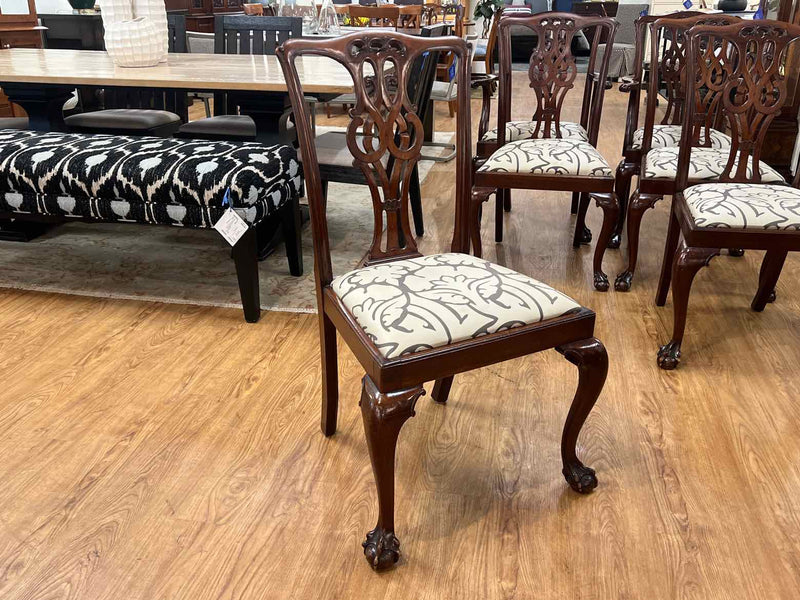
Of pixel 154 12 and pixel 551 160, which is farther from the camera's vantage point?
pixel 154 12

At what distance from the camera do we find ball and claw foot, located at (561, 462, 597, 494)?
4.97 ft

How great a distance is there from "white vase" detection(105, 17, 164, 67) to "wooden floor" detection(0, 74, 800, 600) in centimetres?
116

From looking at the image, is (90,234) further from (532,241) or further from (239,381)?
(532,241)

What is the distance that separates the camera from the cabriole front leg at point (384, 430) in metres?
1.21

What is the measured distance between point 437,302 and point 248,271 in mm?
1112

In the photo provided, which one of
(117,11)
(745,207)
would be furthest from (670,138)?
(117,11)

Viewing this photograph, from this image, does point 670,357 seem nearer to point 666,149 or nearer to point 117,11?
point 666,149

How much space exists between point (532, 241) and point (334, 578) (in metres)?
2.04

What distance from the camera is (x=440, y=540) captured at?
4.57 ft

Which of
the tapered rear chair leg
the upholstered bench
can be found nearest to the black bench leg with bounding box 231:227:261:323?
the upholstered bench

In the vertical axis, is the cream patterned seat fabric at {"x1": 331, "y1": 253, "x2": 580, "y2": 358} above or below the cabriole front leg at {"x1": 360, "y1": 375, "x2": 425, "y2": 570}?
above

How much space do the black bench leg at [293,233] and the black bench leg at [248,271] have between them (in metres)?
0.28

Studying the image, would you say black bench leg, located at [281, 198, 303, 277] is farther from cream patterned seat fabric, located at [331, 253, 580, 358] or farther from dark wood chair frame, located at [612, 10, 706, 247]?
dark wood chair frame, located at [612, 10, 706, 247]

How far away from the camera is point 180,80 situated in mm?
2494
